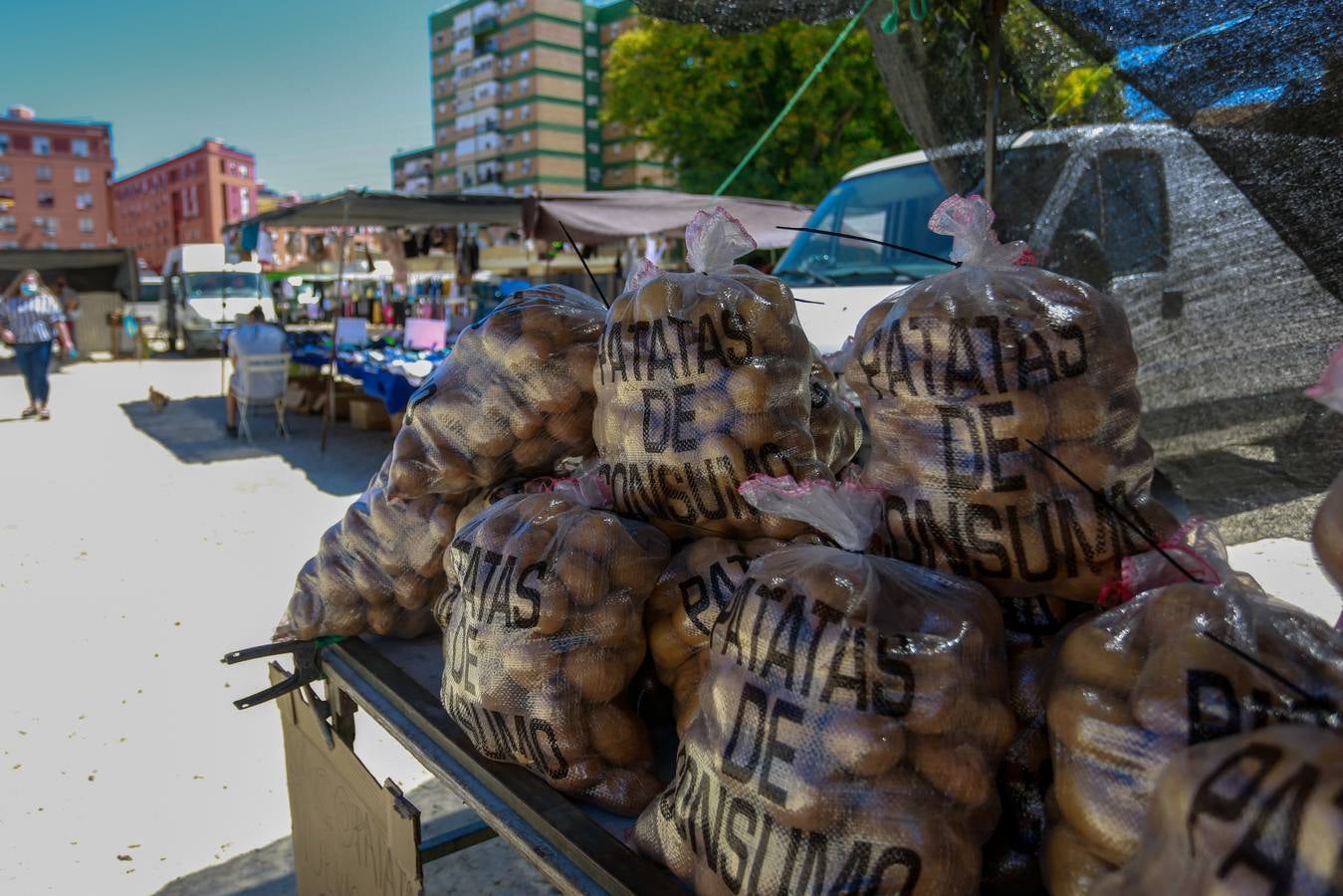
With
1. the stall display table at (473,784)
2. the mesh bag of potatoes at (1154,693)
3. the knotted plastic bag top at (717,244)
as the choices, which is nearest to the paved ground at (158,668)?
the stall display table at (473,784)

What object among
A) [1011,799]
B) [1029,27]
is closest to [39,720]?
[1011,799]

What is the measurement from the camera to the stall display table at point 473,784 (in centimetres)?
151

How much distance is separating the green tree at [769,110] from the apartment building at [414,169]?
60926 mm

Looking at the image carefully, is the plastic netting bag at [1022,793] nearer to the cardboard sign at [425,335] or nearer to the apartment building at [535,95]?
the cardboard sign at [425,335]

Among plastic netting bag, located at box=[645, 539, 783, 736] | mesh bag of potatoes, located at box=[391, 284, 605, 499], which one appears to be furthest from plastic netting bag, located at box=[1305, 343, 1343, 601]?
mesh bag of potatoes, located at box=[391, 284, 605, 499]

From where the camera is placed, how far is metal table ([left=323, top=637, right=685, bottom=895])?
4.96ft

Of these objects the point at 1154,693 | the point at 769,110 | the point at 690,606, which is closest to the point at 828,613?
the point at 1154,693

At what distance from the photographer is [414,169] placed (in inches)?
3167

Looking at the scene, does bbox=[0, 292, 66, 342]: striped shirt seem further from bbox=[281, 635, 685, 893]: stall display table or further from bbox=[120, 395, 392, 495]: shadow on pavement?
bbox=[281, 635, 685, 893]: stall display table

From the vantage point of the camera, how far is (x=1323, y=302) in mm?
3180

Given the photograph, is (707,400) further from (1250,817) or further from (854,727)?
(1250,817)

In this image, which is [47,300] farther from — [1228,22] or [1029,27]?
[1228,22]

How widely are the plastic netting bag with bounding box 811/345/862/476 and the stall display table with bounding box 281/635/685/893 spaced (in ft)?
2.67

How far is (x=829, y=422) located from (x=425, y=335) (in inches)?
384
